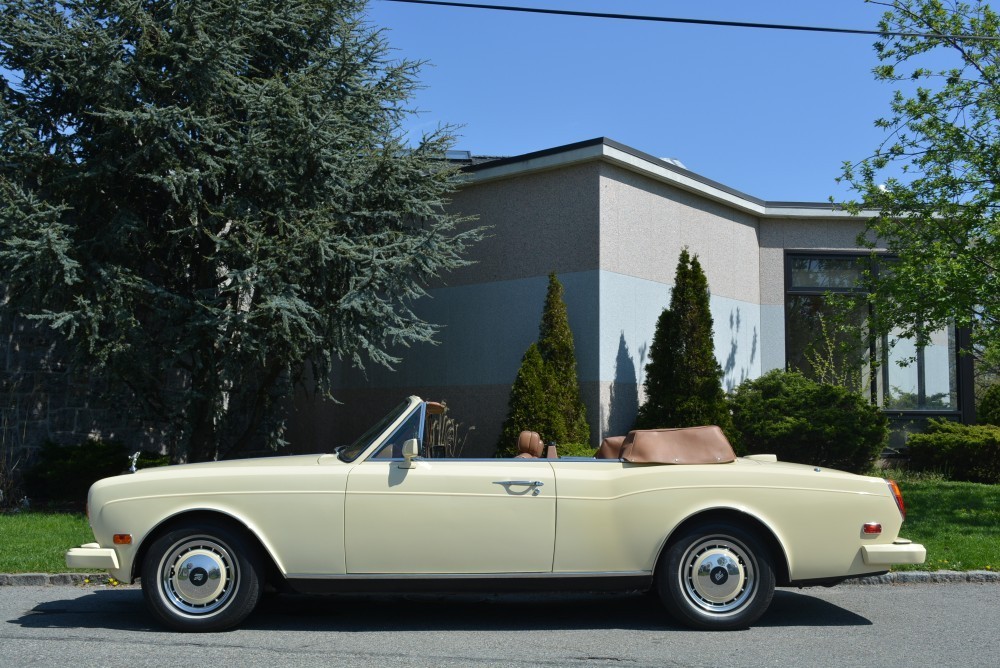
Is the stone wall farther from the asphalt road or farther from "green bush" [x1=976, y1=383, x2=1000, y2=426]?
"green bush" [x1=976, y1=383, x2=1000, y2=426]

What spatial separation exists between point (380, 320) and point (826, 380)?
8872 millimetres

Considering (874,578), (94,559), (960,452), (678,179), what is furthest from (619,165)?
(94,559)

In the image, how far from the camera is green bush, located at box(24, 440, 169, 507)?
13.8 m

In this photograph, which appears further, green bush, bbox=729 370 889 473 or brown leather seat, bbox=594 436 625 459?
green bush, bbox=729 370 889 473

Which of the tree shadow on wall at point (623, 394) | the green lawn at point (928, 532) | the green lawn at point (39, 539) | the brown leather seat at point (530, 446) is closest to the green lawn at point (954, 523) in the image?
the green lawn at point (928, 532)

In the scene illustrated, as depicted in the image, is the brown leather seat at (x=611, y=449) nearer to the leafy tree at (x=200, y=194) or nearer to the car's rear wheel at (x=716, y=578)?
the car's rear wheel at (x=716, y=578)

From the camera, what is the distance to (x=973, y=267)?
40.1ft

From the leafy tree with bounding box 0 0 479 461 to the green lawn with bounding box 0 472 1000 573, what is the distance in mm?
2144

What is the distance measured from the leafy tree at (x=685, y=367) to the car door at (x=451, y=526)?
7.44 m

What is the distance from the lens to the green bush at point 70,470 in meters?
13.8

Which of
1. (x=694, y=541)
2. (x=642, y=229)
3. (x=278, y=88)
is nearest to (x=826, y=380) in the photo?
(x=642, y=229)

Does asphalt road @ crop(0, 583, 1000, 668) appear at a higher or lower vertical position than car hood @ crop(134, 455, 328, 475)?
lower

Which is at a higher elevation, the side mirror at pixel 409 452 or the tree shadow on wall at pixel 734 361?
the tree shadow on wall at pixel 734 361

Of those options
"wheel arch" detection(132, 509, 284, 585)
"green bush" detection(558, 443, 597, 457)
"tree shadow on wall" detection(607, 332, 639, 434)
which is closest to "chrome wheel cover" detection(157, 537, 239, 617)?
"wheel arch" detection(132, 509, 284, 585)
